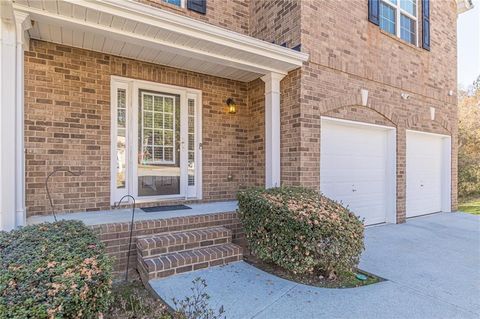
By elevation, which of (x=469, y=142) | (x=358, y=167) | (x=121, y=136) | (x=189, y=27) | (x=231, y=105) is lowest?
(x=358, y=167)

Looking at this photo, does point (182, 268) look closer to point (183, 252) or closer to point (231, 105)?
point (183, 252)

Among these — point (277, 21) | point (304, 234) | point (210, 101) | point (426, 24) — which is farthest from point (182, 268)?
point (426, 24)

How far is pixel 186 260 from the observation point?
3.65m

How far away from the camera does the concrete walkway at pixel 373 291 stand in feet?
9.25

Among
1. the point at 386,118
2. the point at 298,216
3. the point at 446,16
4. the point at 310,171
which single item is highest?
the point at 446,16

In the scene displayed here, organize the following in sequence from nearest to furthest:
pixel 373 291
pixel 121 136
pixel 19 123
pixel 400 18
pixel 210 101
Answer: pixel 373 291 < pixel 19 123 < pixel 121 136 < pixel 210 101 < pixel 400 18

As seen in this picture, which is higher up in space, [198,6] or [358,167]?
[198,6]

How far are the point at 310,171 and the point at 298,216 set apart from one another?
6.21ft

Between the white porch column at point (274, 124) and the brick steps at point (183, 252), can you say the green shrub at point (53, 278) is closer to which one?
the brick steps at point (183, 252)

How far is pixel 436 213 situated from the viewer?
8.16m

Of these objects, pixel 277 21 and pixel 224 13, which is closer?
pixel 277 21

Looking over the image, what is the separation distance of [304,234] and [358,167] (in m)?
3.44

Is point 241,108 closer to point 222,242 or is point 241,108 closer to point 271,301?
point 222,242

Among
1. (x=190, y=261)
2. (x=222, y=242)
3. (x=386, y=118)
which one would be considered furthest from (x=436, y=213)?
(x=190, y=261)
